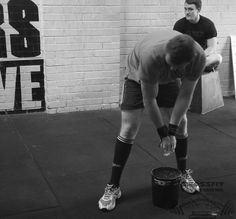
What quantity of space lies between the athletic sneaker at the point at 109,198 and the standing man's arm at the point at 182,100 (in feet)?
2.46

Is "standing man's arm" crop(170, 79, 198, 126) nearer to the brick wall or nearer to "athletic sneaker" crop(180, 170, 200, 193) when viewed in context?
"athletic sneaker" crop(180, 170, 200, 193)

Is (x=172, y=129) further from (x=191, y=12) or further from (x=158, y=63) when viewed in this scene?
(x=191, y=12)

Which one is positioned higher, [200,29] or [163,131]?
[200,29]

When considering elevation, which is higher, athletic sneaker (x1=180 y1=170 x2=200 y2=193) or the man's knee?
the man's knee

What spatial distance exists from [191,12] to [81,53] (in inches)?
64.8

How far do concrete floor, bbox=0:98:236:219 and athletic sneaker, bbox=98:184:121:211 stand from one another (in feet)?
0.19

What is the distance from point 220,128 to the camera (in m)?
5.25

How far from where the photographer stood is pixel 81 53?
18.7 feet

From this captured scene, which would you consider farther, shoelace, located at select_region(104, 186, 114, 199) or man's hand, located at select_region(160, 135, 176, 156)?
shoelace, located at select_region(104, 186, 114, 199)

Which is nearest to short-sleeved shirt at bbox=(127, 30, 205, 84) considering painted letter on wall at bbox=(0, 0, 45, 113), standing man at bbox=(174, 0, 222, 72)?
standing man at bbox=(174, 0, 222, 72)

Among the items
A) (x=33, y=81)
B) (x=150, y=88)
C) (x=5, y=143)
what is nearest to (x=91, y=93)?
(x=33, y=81)

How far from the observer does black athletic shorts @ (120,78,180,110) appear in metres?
3.10

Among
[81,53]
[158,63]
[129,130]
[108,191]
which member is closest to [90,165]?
[108,191]

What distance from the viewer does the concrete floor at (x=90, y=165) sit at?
318 cm
